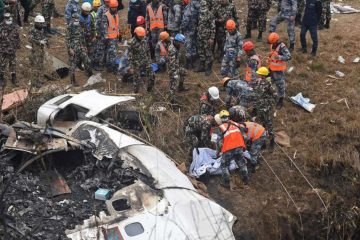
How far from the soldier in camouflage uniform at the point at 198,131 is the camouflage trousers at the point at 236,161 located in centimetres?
71

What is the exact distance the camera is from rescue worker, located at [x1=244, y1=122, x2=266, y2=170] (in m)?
8.56

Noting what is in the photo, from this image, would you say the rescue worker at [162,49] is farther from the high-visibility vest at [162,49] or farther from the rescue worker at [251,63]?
the rescue worker at [251,63]

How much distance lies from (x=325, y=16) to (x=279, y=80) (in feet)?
14.2

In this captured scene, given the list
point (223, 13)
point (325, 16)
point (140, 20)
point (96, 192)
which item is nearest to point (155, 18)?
point (140, 20)

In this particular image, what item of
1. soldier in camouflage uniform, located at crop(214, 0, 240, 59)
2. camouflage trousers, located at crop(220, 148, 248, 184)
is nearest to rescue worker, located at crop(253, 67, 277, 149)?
camouflage trousers, located at crop(220, 148, 248, 184)

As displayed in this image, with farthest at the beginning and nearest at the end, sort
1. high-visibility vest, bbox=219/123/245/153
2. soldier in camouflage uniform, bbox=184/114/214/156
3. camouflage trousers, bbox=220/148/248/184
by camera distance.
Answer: soldier in camouflage uniform, bbox=184/114/214/156 < camouflage trousers, bbox=220/148/248/184 < high-visibility vest, bbox=219/123/245/153

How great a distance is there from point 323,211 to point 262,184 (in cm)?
122

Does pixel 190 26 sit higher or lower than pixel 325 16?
higher

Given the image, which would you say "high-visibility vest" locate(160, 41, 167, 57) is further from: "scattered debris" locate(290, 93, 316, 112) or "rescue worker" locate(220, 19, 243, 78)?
"scattered debris" locate(290, 93, 316, 112)

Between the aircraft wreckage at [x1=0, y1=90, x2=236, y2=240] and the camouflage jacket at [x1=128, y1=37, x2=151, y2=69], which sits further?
the camouflage jacket at [x1=128, y1=37, x2=151, y2=69]

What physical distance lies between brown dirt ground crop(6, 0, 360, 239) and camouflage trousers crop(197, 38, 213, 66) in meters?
0.40

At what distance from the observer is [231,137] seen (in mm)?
8109

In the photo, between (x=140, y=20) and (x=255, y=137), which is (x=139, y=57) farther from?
(x=255, y=137)

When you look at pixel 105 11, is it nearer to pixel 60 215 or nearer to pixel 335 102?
pixel 335 102
